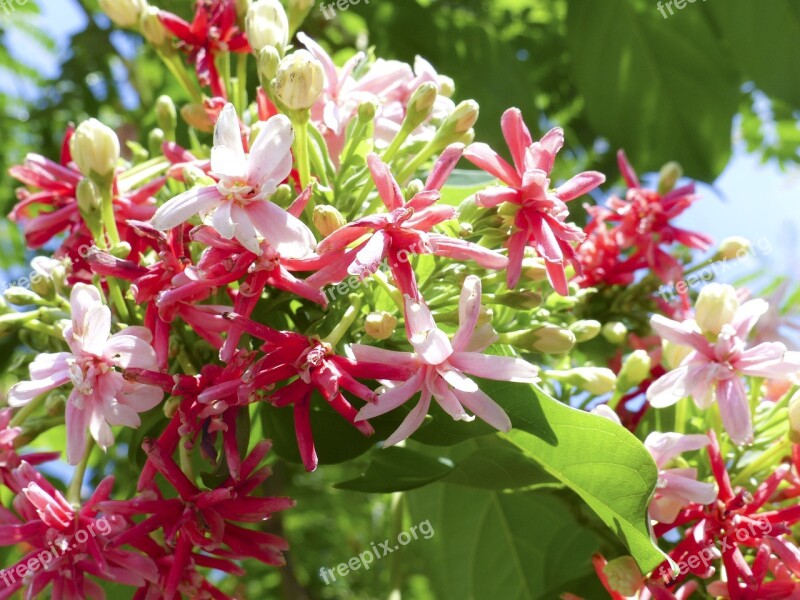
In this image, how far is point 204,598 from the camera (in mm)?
1184

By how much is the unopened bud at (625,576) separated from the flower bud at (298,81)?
0.73 metres

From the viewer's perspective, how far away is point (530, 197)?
1142 millimetres

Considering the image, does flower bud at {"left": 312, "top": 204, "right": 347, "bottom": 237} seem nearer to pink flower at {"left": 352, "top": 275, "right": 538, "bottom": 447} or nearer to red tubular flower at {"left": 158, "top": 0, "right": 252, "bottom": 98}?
pink flower at {"left": 352, "top": 275, "right": 538, "bottom": 447}

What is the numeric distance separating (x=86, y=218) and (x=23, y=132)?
1.93m

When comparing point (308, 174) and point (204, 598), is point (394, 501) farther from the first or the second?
point (308, 174)

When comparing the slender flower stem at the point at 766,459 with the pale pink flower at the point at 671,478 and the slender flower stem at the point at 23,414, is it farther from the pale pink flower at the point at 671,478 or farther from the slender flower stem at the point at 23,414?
the slender flower stem at the point at 23,414

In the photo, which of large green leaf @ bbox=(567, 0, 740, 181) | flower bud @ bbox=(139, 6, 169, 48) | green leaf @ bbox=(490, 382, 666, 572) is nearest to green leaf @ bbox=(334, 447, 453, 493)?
green leaf @ bbox=(490, 382, 666, 572)

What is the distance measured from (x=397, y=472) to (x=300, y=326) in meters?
0.25

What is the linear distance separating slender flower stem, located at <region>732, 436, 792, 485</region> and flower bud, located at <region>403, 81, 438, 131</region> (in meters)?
0.69

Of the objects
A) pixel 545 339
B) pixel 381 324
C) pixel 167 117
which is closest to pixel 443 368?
pixel 381 324

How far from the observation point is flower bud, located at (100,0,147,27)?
5.11ft

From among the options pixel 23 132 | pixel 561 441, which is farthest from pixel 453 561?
pixel 23 132

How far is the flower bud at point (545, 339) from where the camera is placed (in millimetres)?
1188

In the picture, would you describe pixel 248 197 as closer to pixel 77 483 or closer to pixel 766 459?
pixel 77 483
